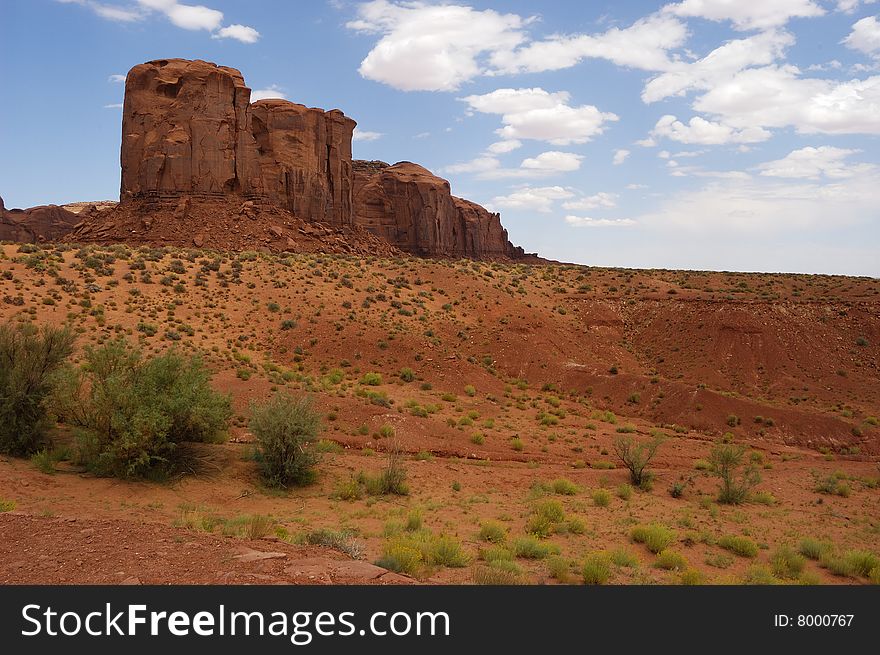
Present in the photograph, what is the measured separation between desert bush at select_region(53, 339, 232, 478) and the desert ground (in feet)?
2.30

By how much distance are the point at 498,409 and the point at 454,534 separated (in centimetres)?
→ 1398

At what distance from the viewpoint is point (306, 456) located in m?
15.3

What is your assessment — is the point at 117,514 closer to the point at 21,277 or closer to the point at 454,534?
the point at 454,534

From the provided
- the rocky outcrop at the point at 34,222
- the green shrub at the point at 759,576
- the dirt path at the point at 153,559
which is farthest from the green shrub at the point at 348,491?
the rocky outcrop at the point at 34,222

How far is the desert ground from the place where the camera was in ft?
30.3

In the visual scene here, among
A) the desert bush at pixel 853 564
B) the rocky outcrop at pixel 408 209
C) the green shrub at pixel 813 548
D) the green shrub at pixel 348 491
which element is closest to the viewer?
the desert bush at pixel 853 564

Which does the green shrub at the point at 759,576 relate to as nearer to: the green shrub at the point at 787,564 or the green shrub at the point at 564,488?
the green shrub at the point at 787,564

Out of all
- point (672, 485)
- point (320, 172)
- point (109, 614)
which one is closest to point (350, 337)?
point (672, 485)

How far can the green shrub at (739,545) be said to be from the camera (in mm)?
11695

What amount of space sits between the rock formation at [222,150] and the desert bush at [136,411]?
144 ft

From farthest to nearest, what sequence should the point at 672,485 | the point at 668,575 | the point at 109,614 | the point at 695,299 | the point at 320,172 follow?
the point at 320,172 < the point at 695,299 < the point at 672,485 < the point at 668,575 < the point at 109,614

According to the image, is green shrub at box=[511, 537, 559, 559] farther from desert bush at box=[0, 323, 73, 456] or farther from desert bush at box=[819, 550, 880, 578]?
desert bush at box=[0, 323, 73, 456]

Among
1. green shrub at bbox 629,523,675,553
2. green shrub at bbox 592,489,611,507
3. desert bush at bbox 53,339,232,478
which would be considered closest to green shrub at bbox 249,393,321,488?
desert bush at bbox 53,339,232,478

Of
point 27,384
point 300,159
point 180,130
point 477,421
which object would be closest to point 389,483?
point 477,421
